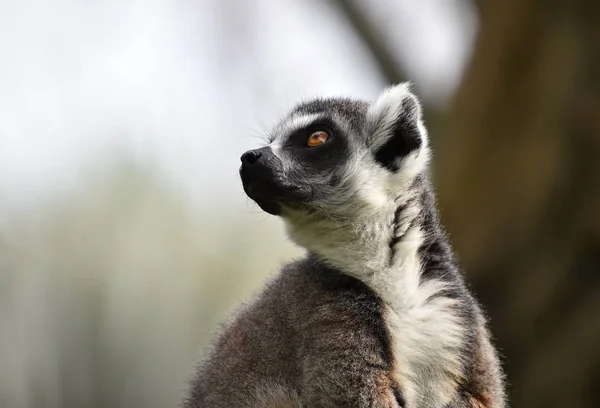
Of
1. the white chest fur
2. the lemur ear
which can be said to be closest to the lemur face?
the lemur ear

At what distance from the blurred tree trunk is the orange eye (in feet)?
13.4

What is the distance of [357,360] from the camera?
3592 mm

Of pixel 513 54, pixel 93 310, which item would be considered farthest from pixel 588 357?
pixel 93 310

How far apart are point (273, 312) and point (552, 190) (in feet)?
14.8

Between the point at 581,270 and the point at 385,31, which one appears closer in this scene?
the point at 581,270

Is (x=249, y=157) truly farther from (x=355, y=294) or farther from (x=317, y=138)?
(x=355, y=294)

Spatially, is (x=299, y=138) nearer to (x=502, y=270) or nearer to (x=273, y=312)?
(x=273, y=312)

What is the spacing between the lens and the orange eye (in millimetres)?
4215

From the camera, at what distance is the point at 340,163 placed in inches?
165

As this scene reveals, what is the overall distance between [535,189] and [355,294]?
176 inches

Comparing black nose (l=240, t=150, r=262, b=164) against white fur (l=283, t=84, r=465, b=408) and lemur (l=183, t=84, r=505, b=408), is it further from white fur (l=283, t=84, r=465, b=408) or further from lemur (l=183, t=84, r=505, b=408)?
white fur (l=283, t=84, r=465, b=408)

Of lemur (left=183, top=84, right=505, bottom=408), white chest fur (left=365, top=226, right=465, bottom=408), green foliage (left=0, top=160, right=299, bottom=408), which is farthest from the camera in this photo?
green foliage (left=0, top=160, right=299, bottom=408)


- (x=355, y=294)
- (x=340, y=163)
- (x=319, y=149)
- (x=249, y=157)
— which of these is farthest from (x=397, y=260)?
(x=249, y=157)

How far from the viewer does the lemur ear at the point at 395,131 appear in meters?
4.23
